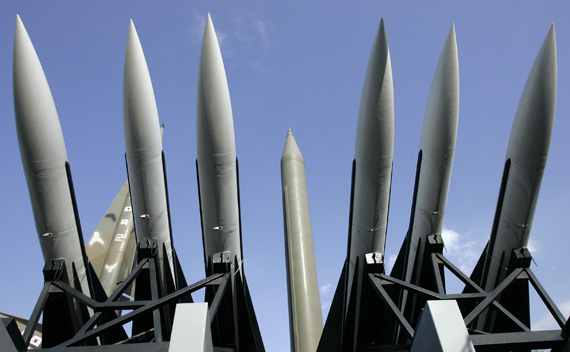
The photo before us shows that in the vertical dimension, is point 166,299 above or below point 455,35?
below

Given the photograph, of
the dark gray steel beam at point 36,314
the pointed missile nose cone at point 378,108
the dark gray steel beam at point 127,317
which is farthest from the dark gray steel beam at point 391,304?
the dark gray steel beam at point 36,314

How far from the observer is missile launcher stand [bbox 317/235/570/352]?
16.3ft

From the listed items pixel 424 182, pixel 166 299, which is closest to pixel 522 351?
pixel 424 182

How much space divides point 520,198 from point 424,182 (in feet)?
3.50

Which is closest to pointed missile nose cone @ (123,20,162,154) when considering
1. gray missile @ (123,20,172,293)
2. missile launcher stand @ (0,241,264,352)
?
gray missile @ (123,20,172,293)

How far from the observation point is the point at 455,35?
5945 millimetres

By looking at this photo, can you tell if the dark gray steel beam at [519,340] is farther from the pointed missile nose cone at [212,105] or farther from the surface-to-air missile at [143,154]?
the surface-to-air missile at [143,154]

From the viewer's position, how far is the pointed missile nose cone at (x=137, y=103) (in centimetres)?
577

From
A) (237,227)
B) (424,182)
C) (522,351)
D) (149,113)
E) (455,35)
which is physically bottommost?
(522,351)

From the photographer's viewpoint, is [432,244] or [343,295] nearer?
[432,244]

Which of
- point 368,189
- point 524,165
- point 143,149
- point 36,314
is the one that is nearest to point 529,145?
point 524,165

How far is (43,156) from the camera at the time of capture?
536 centimetres

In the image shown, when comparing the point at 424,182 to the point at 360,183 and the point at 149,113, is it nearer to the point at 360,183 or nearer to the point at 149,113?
the point at 360,183

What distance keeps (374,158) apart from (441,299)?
1.68 meters
